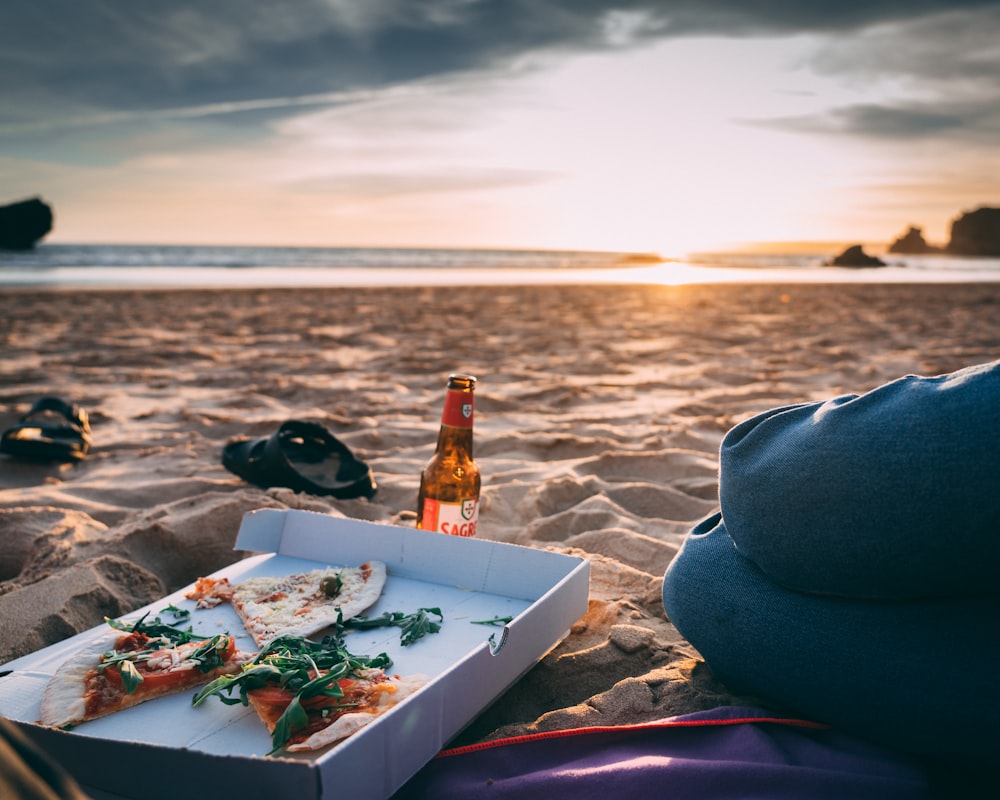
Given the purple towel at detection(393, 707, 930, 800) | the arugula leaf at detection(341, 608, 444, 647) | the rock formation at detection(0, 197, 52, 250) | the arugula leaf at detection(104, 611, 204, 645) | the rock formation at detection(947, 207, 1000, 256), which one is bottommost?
the purple towel at detection(393, 707, 930, 800)

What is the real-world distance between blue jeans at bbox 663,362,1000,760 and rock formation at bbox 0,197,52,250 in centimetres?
3563

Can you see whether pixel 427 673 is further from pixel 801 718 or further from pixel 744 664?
pixel 801 718

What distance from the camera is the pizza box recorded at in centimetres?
114

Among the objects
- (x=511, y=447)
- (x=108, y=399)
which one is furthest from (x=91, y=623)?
(x=108, y=399)

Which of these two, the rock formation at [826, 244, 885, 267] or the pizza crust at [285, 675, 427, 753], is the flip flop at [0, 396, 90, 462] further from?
the rock formation at [826, 244, 885, 267]

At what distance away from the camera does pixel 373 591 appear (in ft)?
6.35

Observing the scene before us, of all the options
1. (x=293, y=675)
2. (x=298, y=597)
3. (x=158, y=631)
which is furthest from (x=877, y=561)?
(x=158, y=631)

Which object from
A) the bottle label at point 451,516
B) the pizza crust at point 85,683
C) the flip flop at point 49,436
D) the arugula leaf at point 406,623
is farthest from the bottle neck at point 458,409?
the flip flop at point 49,436

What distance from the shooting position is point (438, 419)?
179 inches

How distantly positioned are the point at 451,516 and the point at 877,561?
49.5 inches

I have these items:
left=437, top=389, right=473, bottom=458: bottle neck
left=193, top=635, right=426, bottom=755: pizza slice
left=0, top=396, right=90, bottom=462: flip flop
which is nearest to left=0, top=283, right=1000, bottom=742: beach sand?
left=0, top=396, right=90, bottom=462: flip flop

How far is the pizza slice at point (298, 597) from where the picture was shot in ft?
5.75

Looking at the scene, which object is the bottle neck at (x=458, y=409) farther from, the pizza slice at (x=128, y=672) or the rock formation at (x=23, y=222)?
the rock formation at (x=23, y=222)

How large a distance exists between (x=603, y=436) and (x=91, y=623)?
8.93 feet
